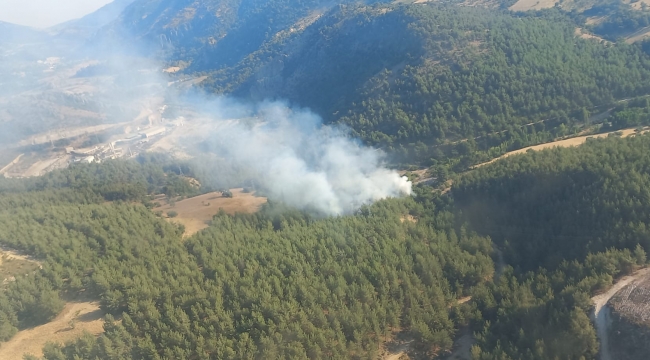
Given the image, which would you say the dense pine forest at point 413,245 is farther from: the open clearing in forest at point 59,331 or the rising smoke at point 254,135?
the rising smoke at point 254,135

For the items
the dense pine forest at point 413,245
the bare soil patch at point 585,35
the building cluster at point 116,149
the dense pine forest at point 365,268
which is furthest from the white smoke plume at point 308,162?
the bare soil patch at point 585,35

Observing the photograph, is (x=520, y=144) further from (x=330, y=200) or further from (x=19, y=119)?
(x=19, y=119)

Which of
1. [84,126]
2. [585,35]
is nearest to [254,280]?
[585,35]

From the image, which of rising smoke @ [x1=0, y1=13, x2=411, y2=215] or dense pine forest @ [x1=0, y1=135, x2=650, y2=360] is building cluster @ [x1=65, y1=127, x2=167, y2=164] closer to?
rising smoke @ [x1=0, y1=13, x2=411, y2=215]

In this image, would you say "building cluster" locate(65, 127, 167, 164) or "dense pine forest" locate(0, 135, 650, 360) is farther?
"building cluster" locate(65, 127, 167, 164)

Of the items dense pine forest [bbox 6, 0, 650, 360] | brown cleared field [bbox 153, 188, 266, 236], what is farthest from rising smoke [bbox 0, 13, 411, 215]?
dense pine forest [bbox 6, 0, 650, 360]

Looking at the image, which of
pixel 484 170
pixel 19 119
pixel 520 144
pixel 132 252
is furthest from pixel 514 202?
pixel 19 119

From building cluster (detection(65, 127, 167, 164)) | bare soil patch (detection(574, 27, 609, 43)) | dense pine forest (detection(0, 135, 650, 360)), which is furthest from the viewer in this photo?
building cluster (detection(65, 127, 167, 164))
